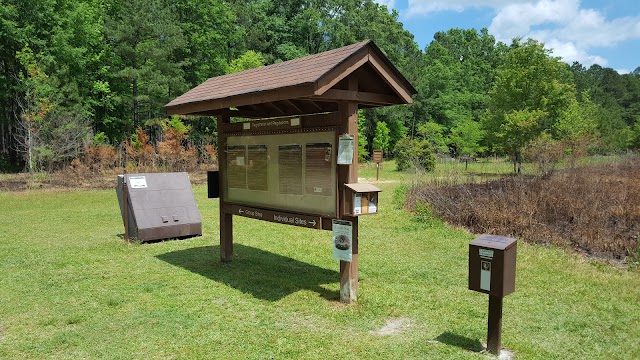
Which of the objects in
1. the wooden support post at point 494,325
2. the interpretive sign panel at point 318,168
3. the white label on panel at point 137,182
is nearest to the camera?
the wooden support post at point 494,325

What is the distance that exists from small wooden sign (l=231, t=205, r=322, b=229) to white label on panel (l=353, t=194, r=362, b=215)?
1.87ft

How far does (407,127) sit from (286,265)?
4645cm

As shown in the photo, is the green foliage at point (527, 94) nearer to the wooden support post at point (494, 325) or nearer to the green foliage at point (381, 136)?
the green foliage at point (381, 136)

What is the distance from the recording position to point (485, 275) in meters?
3.70

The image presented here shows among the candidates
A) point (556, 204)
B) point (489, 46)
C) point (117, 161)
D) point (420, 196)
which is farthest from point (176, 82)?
point (489, 46)

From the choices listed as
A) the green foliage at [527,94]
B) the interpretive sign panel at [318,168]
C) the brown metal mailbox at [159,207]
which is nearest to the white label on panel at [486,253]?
the interpretive sign panel at [318,168]

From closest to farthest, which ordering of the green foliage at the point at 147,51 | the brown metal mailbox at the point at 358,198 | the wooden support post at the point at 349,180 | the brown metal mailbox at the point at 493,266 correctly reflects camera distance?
the brown metal mailbox at the point at 493,266 → the brown metal mailbox at the point at 358,198 → the wooden support post at the point at 349,180 → the green foliage at the point at 147,51

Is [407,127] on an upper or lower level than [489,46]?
lower

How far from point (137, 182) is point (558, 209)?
8.81 meters

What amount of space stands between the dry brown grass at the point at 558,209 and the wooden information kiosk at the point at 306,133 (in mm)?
5099

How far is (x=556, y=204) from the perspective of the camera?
9672 millimetres

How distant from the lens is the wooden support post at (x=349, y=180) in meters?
4.94

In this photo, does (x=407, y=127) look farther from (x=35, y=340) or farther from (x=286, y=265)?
(x=35, y=340)

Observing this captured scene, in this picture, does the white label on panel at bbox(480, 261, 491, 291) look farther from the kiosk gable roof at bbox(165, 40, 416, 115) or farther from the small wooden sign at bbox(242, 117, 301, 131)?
the small wooden sign at bbox(242, 117, 301, 131)
